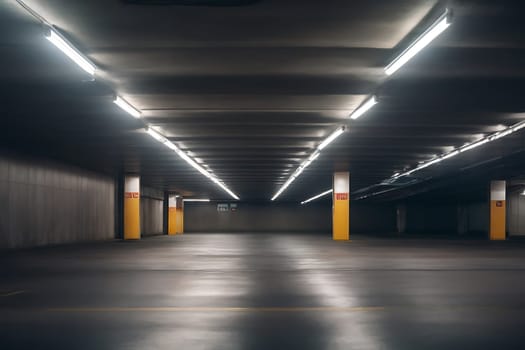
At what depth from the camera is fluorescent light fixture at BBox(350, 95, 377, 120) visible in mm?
17875

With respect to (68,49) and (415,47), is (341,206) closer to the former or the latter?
(415,47)

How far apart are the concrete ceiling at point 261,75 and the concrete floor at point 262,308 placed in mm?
4937

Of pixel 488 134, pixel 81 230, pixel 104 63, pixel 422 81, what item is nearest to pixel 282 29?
pixel 104 63

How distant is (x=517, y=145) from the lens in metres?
31.0

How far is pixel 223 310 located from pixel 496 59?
27.5 feet

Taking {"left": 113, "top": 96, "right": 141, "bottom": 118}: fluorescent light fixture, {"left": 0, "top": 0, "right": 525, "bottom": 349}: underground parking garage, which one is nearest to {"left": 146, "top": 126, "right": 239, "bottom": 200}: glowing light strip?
{"left": 0, "top": 0, "right": 525, "bottom": 349}: underground parking garage

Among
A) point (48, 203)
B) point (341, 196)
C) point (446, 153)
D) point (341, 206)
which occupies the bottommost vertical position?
point (341, 206)

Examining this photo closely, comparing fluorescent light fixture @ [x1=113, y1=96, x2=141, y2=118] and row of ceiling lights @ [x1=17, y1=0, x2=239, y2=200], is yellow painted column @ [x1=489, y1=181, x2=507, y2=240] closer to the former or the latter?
row of ceiling lights @ [x1=17, y1=0, x2=239, y2=200]

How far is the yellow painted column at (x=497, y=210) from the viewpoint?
4853 cm

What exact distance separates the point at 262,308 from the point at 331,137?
15.8 meters

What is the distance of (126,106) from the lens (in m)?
19.1

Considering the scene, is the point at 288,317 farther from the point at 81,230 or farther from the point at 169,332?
the point at 81,230

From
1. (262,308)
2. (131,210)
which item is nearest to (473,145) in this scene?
(262,308)

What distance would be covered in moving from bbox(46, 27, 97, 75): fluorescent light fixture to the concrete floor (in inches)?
185
